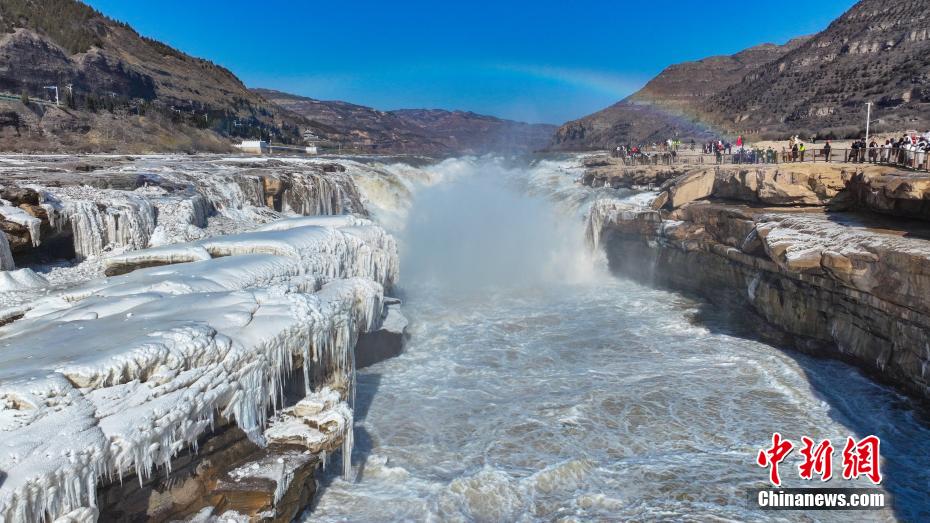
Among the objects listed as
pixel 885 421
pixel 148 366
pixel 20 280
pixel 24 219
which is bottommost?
pixel 885 421

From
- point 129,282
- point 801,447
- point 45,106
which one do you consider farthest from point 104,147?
point 801,447

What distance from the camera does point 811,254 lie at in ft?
36.4

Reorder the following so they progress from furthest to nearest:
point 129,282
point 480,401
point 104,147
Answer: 1. point 104,147
2. point 480,401
3. point 129,282

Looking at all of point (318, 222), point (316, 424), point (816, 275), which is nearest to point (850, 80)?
point (816, 275)

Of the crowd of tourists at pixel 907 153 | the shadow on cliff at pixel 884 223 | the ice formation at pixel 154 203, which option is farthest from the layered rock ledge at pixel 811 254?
the ice formation at pixel 154 203

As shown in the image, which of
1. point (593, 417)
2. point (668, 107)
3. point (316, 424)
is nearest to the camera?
point (316, 424)

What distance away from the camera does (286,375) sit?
6.43 meters

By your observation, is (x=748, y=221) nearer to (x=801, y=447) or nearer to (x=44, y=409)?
(x=801, y=447)

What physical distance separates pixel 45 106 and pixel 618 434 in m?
31.0

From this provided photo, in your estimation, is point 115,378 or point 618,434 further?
point 618,434

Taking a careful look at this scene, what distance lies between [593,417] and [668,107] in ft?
293

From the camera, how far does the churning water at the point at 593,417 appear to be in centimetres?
704

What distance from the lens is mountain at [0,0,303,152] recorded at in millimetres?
26938

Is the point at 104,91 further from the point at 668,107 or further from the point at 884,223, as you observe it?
the point at 668,107
